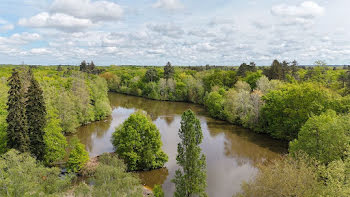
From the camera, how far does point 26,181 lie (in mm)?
15664

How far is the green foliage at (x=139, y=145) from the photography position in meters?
27.9

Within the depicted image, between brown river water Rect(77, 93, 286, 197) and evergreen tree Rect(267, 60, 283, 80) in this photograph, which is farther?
evergreen tree Rect(267, 60, 283, 80)

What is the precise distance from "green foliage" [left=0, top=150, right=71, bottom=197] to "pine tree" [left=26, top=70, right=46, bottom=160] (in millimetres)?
8065

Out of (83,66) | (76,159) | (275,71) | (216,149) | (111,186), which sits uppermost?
(83,66)

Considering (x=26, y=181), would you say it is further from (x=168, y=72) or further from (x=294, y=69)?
(x=168, y=72)

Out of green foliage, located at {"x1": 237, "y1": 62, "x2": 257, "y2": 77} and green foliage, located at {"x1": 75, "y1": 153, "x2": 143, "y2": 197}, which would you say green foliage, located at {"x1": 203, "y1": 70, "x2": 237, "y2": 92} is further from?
green foliage, located at {"x1": 75, "y1": 153, "x2": 143, "y2": 197}

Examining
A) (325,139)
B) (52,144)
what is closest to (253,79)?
(325,139)

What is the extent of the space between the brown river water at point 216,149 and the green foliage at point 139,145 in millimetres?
1296

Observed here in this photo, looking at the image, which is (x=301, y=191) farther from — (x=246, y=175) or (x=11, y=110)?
(x=11, y=110)

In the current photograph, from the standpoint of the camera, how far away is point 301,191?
15992 mm

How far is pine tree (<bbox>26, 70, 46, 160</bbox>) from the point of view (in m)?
26.0

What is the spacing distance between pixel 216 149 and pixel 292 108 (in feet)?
48.9

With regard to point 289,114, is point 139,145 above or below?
below

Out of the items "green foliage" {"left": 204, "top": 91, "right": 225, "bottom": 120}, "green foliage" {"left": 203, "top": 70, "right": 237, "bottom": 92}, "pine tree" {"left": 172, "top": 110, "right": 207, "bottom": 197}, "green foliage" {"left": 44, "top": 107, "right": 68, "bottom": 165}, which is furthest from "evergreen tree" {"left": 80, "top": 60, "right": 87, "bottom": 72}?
"pine tree" {"left": 172, "top": 110, "right": 207, "bottom": 197}
